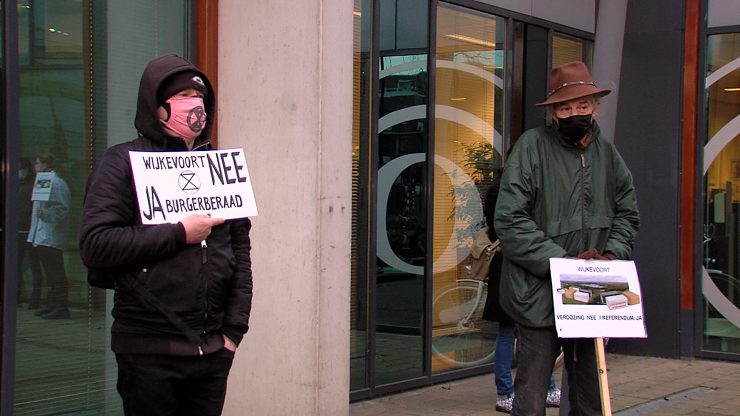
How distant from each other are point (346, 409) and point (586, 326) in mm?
2052

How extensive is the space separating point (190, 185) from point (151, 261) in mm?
336

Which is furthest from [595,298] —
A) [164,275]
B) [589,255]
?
[164,275]

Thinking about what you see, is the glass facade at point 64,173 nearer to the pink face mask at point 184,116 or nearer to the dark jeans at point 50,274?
the dark jeans at point 50,274

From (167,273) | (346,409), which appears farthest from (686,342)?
(167,273)

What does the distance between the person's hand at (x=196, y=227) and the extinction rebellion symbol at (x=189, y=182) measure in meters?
0.15

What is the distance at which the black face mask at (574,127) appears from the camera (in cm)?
454

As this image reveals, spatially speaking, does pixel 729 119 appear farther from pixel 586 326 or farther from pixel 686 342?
pixel 586 326

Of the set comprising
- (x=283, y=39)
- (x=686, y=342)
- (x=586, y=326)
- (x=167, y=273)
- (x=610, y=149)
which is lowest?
(x=686, y=342)

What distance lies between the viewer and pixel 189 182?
331 centimetres

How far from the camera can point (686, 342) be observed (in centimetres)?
936

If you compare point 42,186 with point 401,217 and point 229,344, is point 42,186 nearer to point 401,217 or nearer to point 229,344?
point 229,344

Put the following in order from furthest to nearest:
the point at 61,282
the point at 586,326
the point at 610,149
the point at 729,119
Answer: the point at 729,119 < the point at 61,282 < the point at 610,149 < the point at 586,326

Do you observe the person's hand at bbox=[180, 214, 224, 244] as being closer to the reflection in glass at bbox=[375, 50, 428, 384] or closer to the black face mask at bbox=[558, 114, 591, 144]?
the black face mask at bbox=[558, 114, 591, 144]

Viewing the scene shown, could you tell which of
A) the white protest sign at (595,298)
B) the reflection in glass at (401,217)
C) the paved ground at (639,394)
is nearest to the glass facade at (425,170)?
the reflection in glass at (401,217)
